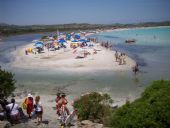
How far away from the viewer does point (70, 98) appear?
19.4m

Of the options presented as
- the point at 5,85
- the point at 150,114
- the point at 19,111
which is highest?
the point at 150,114

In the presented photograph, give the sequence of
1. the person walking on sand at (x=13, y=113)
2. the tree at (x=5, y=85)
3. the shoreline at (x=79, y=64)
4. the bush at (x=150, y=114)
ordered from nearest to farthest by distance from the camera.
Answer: the bush at (x=150, y=114) < the person walking on sand at (x=13, y=113) < the tree at (x=5, y=85) < the shoreline at (x=79, y=64)

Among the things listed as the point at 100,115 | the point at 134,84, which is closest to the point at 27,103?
the point at 100,115

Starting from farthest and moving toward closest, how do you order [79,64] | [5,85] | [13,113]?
[79,64], [5,85], [13,113]

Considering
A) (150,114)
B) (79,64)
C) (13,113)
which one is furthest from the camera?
(79,64)

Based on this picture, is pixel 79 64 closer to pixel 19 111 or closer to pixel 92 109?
pixel 19 111

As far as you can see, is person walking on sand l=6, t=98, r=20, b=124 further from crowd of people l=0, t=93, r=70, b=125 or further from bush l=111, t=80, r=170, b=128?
bush l=111, t=80, r=170, b=128

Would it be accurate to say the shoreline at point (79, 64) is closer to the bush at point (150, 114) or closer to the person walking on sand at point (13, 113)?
the person walking on sand at point (13, 113)

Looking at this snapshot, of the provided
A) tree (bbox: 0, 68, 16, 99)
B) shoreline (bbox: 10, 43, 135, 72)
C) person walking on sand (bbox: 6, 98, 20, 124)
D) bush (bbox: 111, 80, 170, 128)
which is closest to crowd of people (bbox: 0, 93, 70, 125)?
person walking on sand (bbox: 6, 98, 20, 124)

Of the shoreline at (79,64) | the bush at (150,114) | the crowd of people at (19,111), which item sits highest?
the bush at (150,114)

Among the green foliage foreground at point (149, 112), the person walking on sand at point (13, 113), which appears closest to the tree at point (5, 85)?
the person walking on sand at point (13, 113)

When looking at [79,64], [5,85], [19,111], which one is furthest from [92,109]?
[79,64]

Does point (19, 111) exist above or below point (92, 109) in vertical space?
below

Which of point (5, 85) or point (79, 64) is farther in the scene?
point (79, 64)
